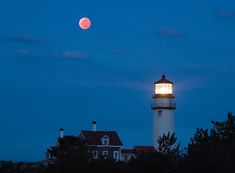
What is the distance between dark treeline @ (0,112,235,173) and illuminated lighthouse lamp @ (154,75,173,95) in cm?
1545

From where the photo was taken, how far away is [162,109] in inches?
2665

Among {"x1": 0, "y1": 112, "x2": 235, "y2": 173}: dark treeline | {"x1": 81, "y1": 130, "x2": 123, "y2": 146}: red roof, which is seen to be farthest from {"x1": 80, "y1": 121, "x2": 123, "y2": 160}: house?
{"x1": 0, "y1": 112, "x2": 235, "y2": 173}: dark treeline

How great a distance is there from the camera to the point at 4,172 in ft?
208

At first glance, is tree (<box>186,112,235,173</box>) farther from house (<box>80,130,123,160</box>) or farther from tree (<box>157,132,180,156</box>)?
house (<box>80,130,123,160</box>)

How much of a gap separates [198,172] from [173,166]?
3461 mm

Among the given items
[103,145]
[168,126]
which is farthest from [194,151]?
[103,145]

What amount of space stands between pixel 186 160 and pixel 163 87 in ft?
82.3

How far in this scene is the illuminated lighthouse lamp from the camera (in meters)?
68.8

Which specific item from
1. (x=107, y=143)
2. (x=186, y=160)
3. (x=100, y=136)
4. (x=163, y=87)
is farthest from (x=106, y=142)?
(x=186, y=160)

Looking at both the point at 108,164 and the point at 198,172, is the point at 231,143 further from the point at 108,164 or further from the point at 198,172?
the point at 108,164

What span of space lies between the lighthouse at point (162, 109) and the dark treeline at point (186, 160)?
13065 millimetres

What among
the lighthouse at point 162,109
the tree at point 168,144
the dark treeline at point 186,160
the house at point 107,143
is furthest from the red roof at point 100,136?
the dark treeline at point 186,160

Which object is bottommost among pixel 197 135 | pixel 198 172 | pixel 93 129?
pixel 198 172

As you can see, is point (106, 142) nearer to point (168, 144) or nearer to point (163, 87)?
point (163, 87)
